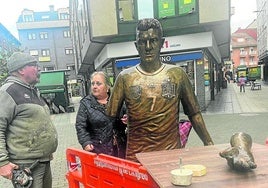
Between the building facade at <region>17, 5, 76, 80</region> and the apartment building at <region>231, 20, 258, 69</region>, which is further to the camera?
the apartment building at <region>231, 20, 258, 69</region>

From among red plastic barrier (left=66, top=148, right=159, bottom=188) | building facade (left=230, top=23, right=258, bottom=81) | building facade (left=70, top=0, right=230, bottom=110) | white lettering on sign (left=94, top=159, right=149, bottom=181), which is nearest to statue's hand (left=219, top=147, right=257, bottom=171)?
red plastic barrier (left=66, top=148, right=159, bottom=188)

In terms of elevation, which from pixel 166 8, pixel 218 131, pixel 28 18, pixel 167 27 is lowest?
pixel 218 131

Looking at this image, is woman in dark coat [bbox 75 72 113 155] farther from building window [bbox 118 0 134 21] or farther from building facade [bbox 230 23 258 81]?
building facade [bbox 230 23 258 81]

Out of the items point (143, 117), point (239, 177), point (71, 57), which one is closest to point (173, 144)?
point (143, 117)

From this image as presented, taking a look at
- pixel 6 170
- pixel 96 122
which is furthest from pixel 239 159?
pixel 96 122

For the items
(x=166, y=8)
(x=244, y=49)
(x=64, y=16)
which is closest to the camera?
(x=166, y=8)

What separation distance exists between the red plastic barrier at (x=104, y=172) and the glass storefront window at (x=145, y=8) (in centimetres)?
1094

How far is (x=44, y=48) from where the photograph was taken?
5078cm

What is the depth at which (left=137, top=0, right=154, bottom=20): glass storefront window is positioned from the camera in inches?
526

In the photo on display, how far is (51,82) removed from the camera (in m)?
19.5

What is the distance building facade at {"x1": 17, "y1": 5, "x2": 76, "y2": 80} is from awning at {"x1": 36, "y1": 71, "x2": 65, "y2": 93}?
98.2 ft

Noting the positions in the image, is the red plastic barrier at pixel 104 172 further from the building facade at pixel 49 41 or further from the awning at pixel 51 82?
the building facade at pixel 49 41

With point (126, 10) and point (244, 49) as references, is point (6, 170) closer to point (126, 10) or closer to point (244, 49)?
point (126, 10)

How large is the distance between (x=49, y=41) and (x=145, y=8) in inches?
1584
